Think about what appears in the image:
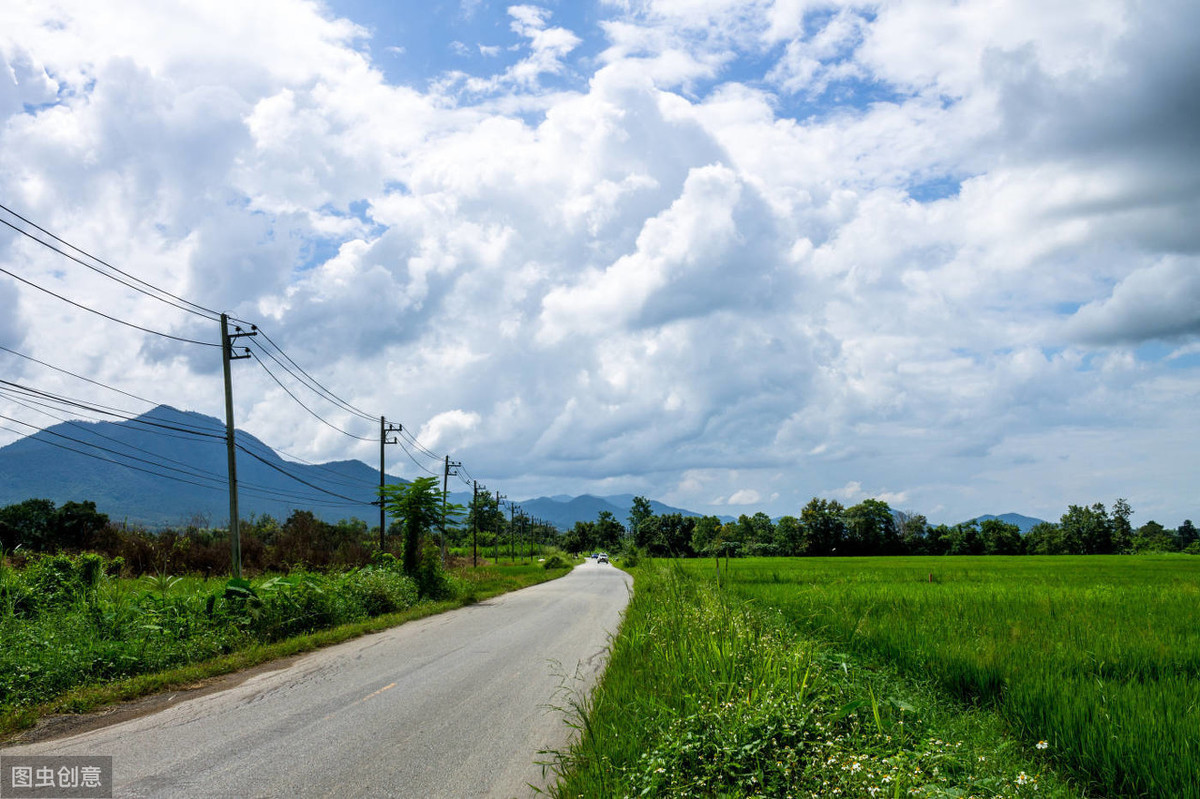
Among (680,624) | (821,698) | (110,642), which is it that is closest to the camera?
(821,698)

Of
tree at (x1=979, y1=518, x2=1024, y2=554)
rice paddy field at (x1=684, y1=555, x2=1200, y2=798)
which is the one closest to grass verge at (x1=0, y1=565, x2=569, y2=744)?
rice paddy field at (x1=684, y1=555, x2=1200, y2=798)

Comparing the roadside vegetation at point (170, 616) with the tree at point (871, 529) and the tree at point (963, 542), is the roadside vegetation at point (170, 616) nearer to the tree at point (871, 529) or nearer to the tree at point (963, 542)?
the tree at point (871, 529)

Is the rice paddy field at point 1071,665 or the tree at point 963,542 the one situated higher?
the rice paddy field at point 1071,665

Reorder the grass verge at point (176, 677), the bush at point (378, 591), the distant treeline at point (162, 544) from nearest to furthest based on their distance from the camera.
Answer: the grass verge at point (176, 677)
the bush at point (378, 591)
the distant treeline at point (162, 544)

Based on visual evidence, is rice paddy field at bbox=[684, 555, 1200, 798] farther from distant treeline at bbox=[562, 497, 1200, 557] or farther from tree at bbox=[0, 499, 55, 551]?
Result: distant treeline at bbox=[562, 497, 1200, 557]

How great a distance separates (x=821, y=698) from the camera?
17.9 feet

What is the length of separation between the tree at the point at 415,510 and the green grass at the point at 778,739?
17274 millimetres

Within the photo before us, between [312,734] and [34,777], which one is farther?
[312,734]

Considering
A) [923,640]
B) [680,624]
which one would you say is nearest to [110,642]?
[680,624]

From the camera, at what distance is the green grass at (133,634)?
28.2 feet

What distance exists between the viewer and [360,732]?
7102mm

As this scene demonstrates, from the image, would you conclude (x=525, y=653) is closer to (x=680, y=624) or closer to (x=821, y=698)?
(x=680, y=624)

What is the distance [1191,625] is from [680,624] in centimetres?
899

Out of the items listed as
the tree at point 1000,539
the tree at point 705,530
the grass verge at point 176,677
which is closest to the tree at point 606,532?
the tree at point 705,530
